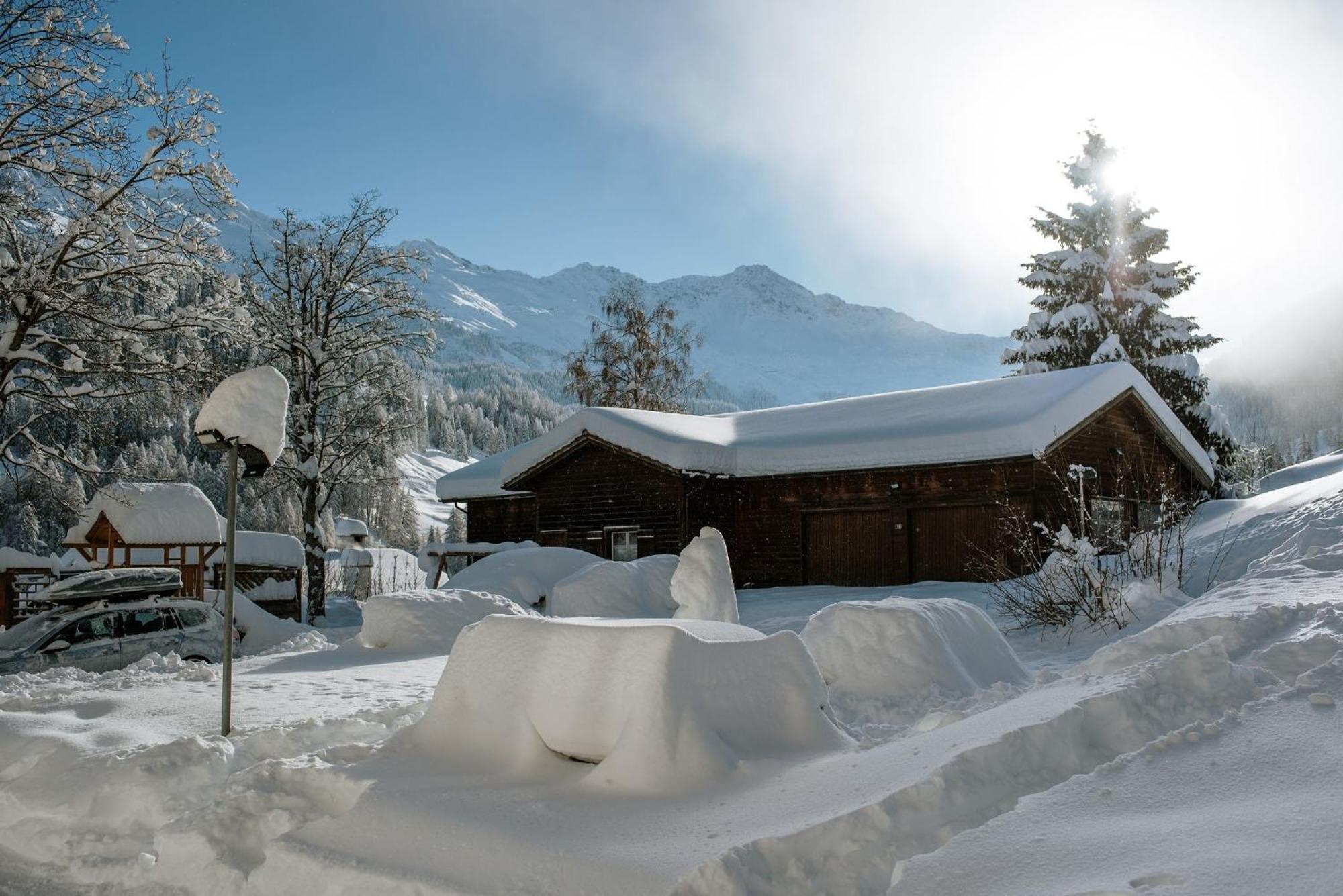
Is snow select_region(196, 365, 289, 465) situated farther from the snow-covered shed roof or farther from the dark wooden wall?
the dark wooden wall

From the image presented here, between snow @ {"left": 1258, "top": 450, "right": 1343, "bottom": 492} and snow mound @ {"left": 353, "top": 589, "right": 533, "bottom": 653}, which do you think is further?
snow @ {"left": 1258, "top": 450, "right": 1343, "bottom": 492}

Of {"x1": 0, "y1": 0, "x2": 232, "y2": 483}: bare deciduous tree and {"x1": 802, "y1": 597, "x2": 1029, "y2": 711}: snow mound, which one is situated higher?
{"x1": 0, "y1": 0, "x2": 232, "y2": 483}: bare deciduous tree

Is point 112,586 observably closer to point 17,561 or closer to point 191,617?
point 191,617

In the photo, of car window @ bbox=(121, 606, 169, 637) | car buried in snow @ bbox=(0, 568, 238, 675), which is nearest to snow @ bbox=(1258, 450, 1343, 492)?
car buried in snow @ bbox=(0, 568, 238, 675)

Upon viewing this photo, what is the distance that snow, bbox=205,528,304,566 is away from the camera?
27000 millimetres

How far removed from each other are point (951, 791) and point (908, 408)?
1851 centimetres

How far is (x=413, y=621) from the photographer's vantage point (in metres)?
13.8

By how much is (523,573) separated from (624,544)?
498 centimetres

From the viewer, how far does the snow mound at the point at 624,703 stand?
546cm

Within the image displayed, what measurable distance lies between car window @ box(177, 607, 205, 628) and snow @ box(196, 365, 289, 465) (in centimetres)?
700

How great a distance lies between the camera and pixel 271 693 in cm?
991

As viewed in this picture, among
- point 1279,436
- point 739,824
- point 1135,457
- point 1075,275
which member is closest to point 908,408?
point 1135,457

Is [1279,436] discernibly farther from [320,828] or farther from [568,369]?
[320,828]

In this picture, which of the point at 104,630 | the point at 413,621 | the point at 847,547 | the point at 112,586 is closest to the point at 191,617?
the point at 104,630
